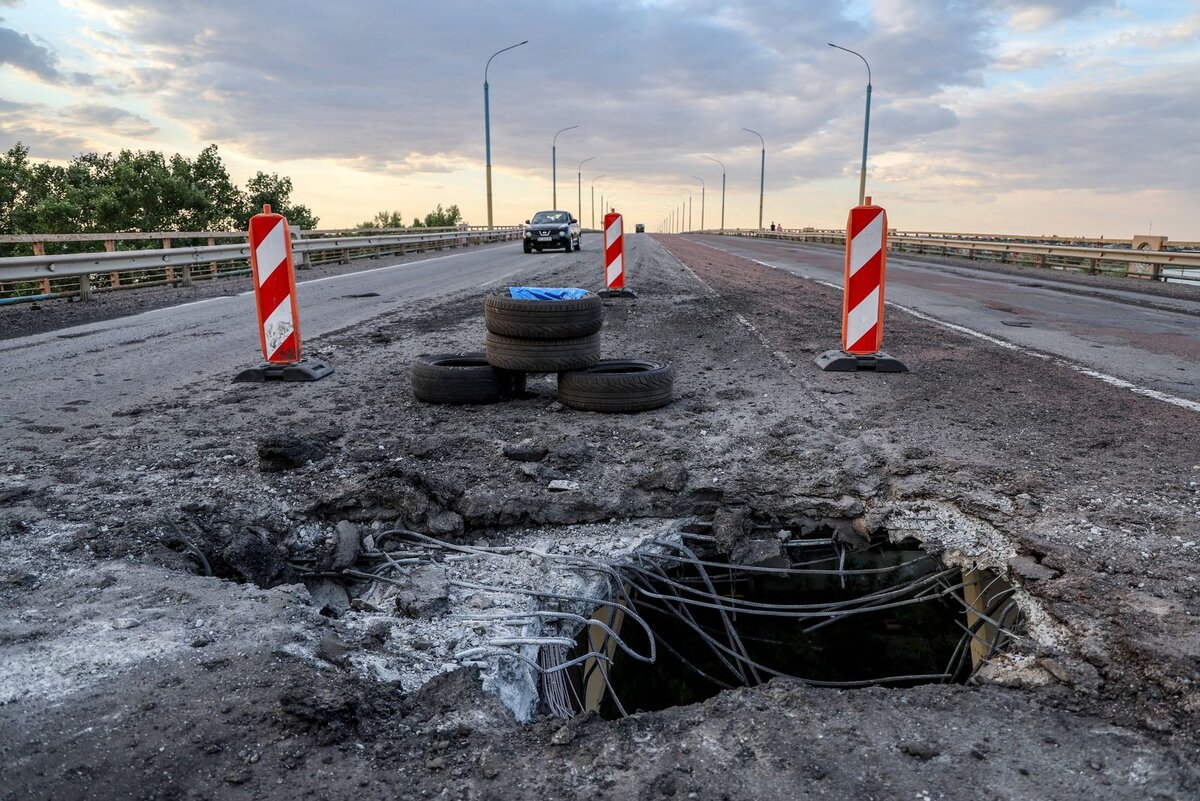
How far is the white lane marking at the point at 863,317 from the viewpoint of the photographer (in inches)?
285

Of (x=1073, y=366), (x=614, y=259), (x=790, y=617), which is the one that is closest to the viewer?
(x=790, y=617)

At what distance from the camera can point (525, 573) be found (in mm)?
3529

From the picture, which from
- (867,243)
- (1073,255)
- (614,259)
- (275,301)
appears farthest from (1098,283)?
(275,301)

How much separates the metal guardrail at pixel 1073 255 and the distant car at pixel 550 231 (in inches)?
636

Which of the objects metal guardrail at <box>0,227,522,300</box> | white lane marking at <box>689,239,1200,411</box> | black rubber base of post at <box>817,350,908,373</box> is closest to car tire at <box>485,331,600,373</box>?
black rubber base of post at <box>817,350,908,373</box>

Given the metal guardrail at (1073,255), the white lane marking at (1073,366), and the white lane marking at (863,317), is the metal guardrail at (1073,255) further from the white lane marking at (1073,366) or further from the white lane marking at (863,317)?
the white lane marking at (863,317)

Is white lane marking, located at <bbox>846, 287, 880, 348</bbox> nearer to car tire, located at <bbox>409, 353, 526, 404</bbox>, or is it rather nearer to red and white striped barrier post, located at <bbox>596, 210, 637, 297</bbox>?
car tire, located at <bbox>409, 353, 526, 404</bbox>

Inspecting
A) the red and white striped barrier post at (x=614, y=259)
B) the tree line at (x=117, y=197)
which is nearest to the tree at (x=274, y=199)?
the tree line at (x=117, y=197)

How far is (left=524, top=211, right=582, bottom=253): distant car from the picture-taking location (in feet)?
104

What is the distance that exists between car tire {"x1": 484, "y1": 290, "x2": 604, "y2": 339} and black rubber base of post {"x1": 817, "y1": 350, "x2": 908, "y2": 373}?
110 inches

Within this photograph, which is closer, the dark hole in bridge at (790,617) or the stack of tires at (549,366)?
the dark hole in bridge at (790,617)

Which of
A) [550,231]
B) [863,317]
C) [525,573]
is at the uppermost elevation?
[550,231]

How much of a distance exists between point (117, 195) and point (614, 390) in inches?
1410

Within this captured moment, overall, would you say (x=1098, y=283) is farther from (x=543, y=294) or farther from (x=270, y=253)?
(x=270, y=253)
